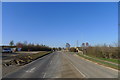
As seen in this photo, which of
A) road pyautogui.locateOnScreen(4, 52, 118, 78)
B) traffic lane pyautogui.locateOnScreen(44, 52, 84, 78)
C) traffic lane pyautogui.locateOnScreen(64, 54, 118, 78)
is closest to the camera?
traffic lane pyautogui.locateOnScreen(44, 52, 84, 78)

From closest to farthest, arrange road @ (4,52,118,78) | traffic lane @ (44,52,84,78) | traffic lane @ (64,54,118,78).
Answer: traffic lane @ (44,52,84,78) < road @ (4,52,118,78) < traffic lane @ (64,54,118,78)

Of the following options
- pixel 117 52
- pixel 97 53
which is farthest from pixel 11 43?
pixel 117 52

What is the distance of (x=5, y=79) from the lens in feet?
33.6

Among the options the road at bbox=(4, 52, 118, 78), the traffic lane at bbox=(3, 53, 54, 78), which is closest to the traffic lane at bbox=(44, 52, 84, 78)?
the road at bbox=(4, 52, 118, 78)

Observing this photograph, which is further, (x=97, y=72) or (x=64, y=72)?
(x=97, y=72)

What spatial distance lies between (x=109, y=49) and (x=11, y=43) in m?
105

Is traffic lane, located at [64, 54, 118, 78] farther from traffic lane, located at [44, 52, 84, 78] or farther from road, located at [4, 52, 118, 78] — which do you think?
traffic lane, located at [44, 52, 84, 78]

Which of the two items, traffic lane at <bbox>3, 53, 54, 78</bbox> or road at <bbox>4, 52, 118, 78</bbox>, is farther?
road at <bbox>4, 52, 118, 78</bbox>

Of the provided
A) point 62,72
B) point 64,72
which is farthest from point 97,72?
point 62,72

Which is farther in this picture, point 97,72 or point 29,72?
point 97,72

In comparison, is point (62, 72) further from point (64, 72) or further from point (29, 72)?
point (29, 72)

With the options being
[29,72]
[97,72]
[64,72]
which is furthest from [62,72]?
[97,72]

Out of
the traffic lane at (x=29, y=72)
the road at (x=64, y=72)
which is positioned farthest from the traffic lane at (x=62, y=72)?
the traffic lane at (x=29, y=72)

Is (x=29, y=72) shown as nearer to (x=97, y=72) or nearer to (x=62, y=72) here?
(x=62, y=72)
